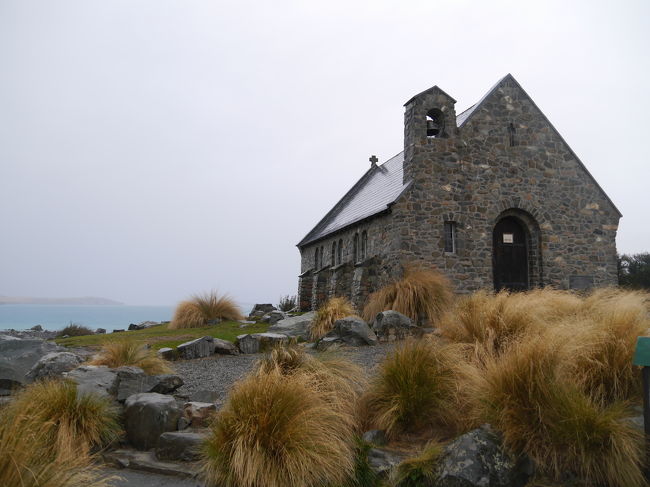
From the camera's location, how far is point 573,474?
4.55 metres

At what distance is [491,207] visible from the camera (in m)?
17.8

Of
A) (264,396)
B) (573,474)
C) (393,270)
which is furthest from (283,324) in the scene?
(573,474)

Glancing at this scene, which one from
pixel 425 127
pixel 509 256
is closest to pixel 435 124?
pixel 425 127

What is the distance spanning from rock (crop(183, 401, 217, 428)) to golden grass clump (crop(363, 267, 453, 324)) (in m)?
7.89

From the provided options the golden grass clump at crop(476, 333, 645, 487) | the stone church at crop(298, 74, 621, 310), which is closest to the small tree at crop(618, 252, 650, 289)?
the stone church at crop(298, 74, 621, 310)

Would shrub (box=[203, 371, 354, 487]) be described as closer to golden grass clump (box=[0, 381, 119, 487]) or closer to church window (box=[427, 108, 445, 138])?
golden grass clump (box=[0, 381, 119, 487])

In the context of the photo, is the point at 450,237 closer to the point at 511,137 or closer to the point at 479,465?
the point at 511,137

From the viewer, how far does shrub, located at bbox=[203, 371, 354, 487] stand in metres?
4.53

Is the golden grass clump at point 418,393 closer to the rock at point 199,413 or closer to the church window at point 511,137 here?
the rock at point 199,413

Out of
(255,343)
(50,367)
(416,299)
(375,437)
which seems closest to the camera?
(375,437)

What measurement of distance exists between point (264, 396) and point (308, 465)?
0.89 metres

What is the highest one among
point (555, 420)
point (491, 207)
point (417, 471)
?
point (491, 207)

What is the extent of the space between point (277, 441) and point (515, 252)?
624 inches

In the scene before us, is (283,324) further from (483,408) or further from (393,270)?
(483,408)
